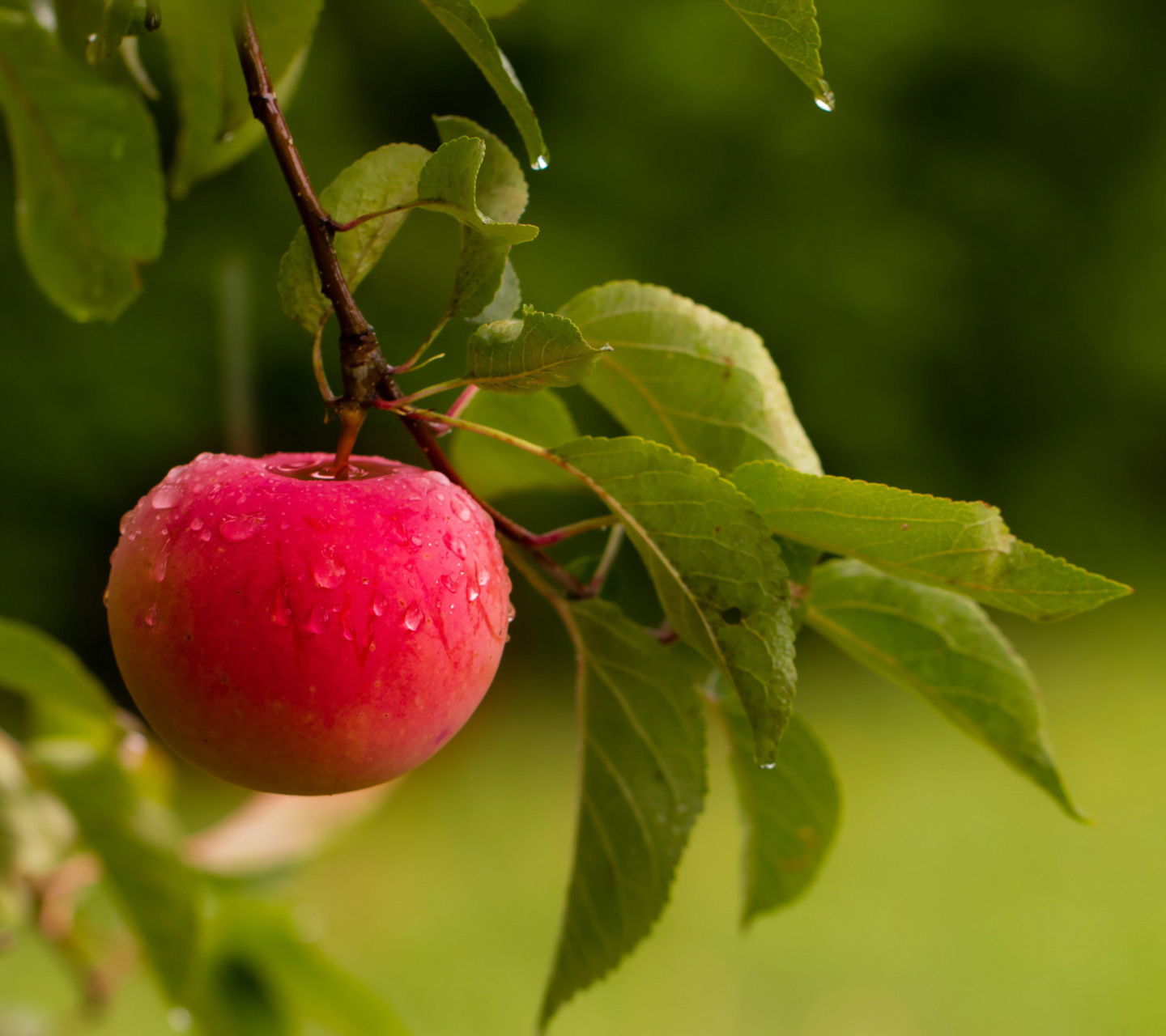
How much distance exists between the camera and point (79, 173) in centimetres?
49

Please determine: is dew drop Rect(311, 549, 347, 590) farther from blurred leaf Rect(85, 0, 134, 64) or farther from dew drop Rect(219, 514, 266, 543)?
blurred leaf Rect(85, 0, 134, 64)

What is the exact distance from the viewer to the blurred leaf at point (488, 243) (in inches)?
12.6

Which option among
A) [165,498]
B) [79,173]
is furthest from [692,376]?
[79,173]

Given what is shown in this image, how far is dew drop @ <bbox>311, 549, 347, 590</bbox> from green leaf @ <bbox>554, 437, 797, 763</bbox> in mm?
76

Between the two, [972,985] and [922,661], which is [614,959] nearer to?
[922,661]

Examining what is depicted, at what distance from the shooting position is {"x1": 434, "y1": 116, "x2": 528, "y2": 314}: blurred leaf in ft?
1.05

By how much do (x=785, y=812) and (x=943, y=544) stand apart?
20 cm

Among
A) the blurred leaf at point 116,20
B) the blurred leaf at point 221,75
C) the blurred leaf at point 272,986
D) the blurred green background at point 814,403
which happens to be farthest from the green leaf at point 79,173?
the blurred green background at point 814,403

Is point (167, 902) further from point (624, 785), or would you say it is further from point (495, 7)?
point (495, 7)

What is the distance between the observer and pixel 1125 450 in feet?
9.62

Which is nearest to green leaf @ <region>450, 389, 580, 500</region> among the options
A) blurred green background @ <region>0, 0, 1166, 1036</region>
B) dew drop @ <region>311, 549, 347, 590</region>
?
dew drop @ <region>311, 549, 347, 590</region>

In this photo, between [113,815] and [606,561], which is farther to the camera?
[113,815]

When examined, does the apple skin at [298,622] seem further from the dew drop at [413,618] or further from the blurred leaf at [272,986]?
the blurred leaf at [272,986]

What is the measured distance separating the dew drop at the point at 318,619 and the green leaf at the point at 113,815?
11.6 inches
